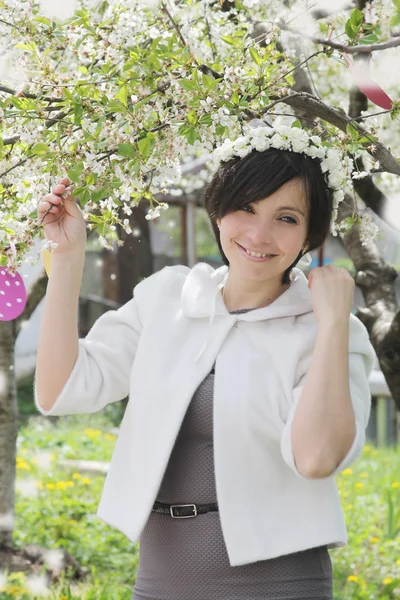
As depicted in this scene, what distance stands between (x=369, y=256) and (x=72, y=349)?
184cm

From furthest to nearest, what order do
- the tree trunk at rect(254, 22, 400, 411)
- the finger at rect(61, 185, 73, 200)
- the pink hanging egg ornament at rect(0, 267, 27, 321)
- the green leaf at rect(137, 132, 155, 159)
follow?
1. the tree trunk at rect(254, 22, 400, 411)
2. the pink hanging egg ornament at rect(0, 267, 27, 321)
3. the finger at rect(61, 185, 73, 200)
4. the green leaf at rect(137, 132, 155, 159)

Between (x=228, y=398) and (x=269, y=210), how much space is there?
0.42 m

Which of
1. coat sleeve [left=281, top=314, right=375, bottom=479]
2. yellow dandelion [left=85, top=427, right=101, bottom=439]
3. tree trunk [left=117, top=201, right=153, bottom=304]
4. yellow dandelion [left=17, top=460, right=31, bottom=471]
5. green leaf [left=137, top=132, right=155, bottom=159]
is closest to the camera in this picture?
coat sleeve [left=281, top=314, right=375, bottom=479]

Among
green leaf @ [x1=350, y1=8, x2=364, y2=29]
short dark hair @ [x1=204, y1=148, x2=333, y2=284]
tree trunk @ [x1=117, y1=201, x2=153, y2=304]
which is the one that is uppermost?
tree trunk @ [x1=117, y1=201, x2=153, y2=304]

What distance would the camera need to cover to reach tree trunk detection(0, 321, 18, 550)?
3.96 metres

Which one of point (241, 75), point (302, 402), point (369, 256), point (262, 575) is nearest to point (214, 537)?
point (262, 575)

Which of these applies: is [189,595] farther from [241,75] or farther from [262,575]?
[241,75]

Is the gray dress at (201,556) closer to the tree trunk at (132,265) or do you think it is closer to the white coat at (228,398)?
the white coat at (228,398)

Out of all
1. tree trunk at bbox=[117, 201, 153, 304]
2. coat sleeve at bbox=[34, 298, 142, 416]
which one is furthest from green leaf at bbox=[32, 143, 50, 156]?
tree trunk at bbox=[117, 201, 153, 304]

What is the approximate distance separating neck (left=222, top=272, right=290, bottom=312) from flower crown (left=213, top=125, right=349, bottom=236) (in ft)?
0.88

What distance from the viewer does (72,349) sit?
191 cm

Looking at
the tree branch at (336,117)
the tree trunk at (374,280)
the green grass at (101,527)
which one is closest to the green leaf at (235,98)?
the tree branch at (336,117)

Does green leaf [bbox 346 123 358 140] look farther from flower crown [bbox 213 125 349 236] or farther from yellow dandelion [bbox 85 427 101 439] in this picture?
yellow dandelion [bbox 85 427 101 439]

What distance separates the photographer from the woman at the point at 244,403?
1782 millimetres
